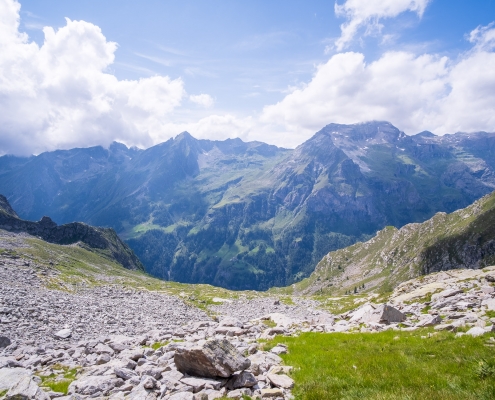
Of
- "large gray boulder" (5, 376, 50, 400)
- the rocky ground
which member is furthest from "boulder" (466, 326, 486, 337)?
"large gray boulder" (5, 376, 50, 400)

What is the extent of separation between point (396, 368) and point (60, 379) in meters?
16.8

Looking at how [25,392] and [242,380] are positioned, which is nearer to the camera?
[25,392]

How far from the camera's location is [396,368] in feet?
42.0

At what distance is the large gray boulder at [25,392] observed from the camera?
37.9 ft

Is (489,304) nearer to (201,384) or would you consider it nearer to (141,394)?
(201,384)

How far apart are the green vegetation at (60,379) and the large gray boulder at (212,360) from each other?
590 cm

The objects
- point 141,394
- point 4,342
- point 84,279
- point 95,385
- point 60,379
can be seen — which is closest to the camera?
point 141,394

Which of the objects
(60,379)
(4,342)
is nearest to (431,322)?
(60,379)

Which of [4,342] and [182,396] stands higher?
[182,396]

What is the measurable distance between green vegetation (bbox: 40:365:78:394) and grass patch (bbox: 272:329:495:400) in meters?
11.0

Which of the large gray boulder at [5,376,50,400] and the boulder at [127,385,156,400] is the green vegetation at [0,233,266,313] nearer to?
the large gray boulder at [5,376,50,400]

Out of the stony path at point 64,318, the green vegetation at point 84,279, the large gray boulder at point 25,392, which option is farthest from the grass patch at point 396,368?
the green vegetation at point 84,279

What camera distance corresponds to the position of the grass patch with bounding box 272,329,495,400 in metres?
10.3

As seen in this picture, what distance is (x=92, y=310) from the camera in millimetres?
38781
